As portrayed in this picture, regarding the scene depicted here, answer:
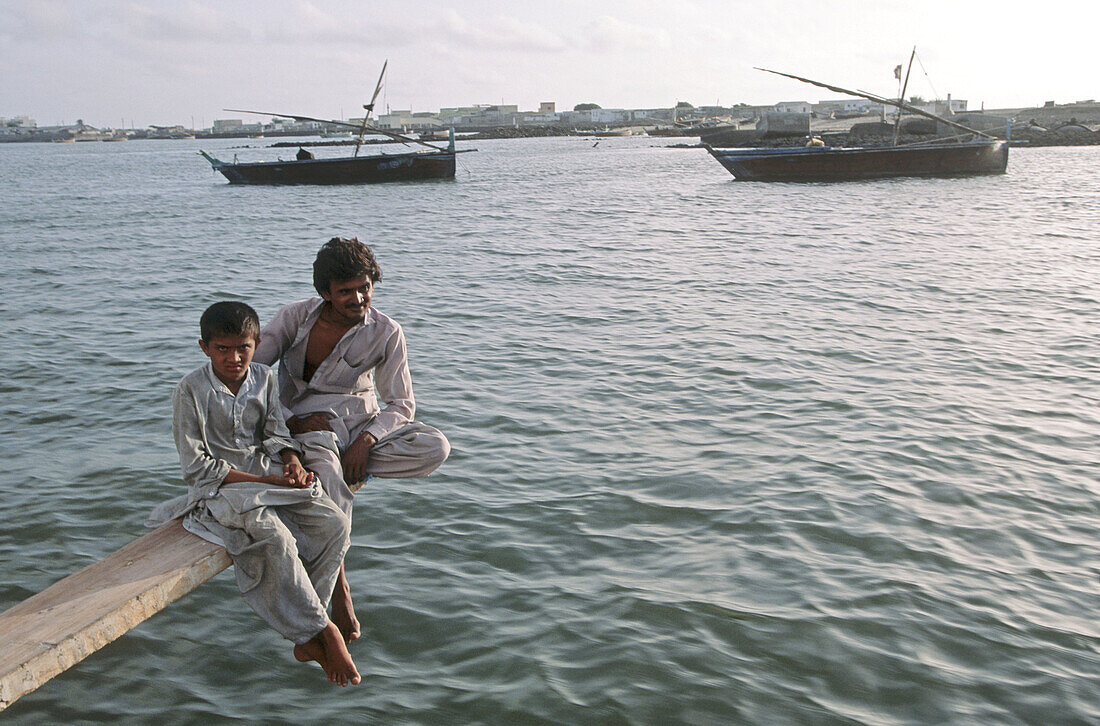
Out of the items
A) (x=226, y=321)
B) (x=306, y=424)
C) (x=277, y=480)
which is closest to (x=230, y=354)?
(x=226, y=321)

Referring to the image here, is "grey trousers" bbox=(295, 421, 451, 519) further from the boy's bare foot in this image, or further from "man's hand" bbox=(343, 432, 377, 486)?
the boy's bare foot

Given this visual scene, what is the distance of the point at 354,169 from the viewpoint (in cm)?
3834

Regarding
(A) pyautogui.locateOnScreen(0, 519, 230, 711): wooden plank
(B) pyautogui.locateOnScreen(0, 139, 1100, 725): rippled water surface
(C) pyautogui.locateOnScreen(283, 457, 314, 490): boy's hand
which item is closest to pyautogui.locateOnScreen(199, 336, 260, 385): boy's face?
(C) pyautogui.locateOnScreen(283, 457, 314, 490): boy's hand

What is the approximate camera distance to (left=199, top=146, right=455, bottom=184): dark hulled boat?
38.0m

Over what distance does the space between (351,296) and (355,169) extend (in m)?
36.4

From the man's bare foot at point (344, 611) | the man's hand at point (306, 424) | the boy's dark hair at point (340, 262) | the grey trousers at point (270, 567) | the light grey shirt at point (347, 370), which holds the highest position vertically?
the boy's dark hair at point (340, 262)

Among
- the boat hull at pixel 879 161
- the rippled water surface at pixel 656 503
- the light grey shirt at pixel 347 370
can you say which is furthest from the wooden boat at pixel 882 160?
the light grey shirt at pixel 347 370

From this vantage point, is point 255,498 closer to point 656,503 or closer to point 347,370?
point 347,370

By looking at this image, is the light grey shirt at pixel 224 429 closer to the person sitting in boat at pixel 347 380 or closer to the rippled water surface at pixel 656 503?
the person sitting in boat at pixel 347 380

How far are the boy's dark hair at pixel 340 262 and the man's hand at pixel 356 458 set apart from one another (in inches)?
25.8


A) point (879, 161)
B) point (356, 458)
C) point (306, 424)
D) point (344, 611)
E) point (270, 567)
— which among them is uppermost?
point (879, 161)

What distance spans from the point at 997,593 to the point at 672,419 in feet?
9.82

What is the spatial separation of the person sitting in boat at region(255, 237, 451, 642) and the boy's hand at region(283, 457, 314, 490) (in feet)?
0.77

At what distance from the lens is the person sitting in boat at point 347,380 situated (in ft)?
12.0
